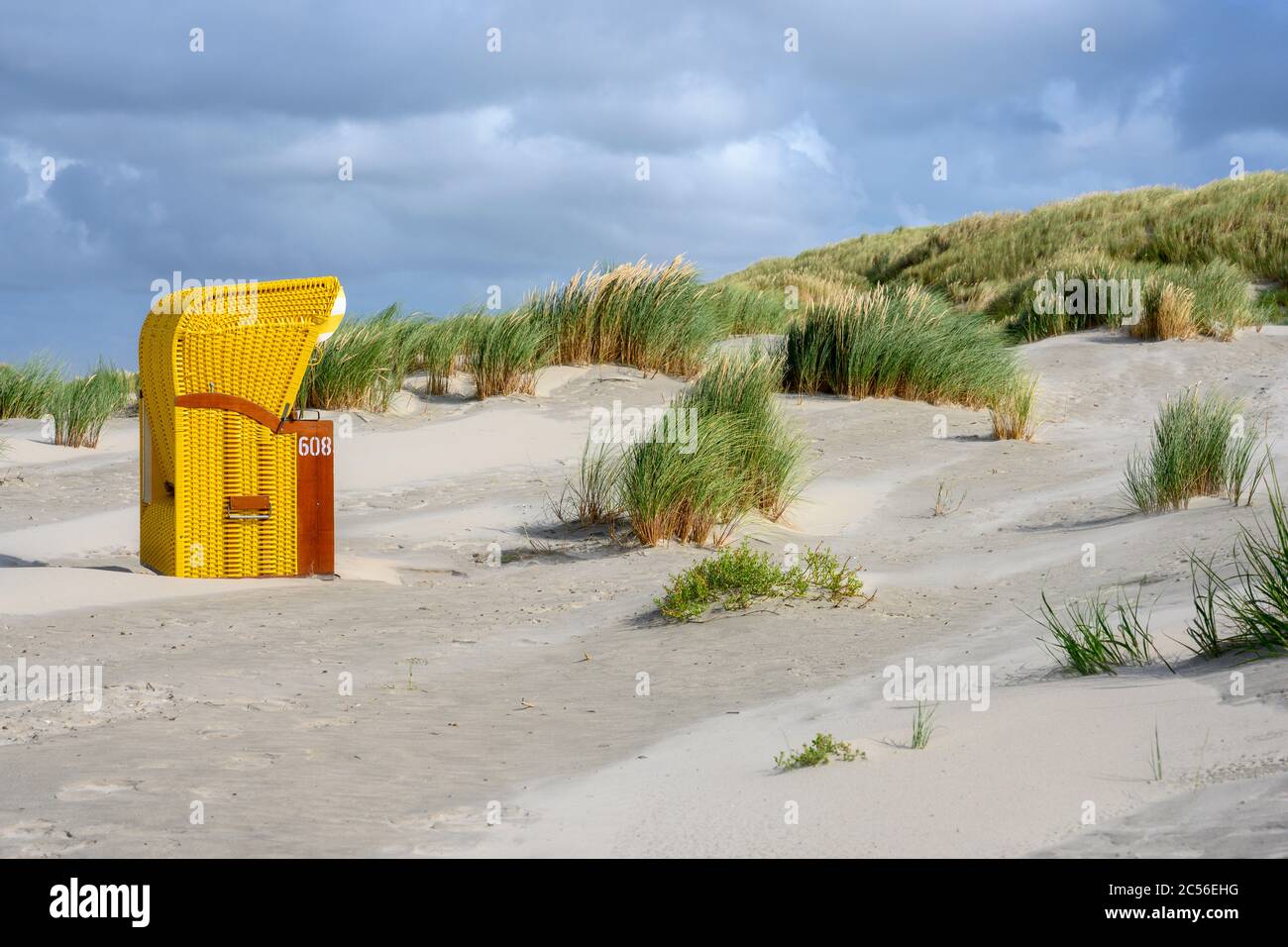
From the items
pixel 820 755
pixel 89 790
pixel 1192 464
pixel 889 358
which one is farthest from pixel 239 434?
pixel 889 358

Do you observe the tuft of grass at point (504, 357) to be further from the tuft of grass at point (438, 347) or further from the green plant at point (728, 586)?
the green plant at point (728, 586)

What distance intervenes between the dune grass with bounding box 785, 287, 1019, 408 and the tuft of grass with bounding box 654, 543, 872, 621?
8.11 m

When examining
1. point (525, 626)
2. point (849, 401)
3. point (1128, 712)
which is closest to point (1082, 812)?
point (1128, 712)

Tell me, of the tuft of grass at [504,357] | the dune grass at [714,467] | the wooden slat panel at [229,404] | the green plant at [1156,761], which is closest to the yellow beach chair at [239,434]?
the wooden slat panel at [229,404]

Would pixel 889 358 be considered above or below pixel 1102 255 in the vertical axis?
below

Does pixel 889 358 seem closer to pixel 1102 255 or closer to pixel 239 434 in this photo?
pixel 239 434

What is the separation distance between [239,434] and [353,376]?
21.0ft

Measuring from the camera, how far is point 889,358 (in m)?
15.2

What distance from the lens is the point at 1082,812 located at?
132 inches

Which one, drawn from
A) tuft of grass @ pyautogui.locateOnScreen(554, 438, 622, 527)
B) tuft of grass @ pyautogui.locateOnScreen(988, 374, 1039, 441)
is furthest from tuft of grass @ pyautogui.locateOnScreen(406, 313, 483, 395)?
tuft of grass @ pyautogui.locateOnScreen(988, 374, 1039, 441)

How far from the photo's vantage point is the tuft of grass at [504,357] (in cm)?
1508

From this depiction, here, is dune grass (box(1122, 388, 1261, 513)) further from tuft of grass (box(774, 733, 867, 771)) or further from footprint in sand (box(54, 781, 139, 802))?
footprint in sand (box(54, 781, 139, 802))

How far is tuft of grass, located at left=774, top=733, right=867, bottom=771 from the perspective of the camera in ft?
13.4
